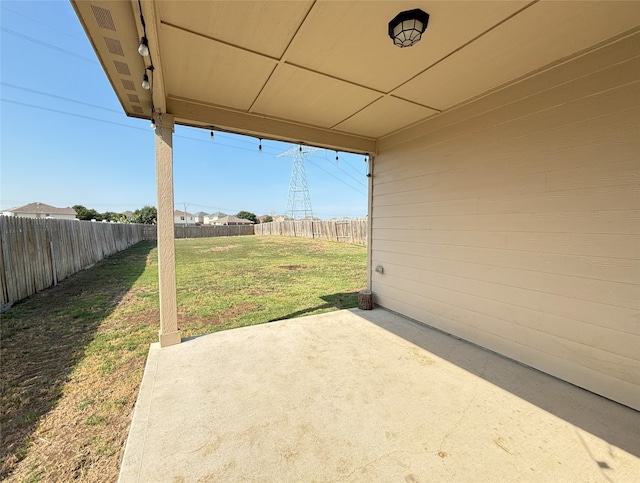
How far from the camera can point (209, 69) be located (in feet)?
7.27

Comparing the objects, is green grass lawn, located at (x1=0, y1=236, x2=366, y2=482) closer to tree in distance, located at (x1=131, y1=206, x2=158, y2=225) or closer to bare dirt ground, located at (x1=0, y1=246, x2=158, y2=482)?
bare dirt ground, located at (x1=0, y1=246, x2=158, y2=482)

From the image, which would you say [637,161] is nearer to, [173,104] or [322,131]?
[322,131]

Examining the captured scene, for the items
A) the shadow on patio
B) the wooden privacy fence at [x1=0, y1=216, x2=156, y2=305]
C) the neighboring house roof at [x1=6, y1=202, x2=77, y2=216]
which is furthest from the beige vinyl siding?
the neighboring house roof at [x1=6, y1=202, x2=77, y2=216]

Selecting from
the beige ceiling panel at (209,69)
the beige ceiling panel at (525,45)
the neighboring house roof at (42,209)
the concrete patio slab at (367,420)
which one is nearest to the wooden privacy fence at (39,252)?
the concrete patio slab at (367,420)

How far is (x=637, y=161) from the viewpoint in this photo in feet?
5.82

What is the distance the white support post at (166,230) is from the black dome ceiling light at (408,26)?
2.21 meters

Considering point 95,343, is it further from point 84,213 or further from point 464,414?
point 84,213

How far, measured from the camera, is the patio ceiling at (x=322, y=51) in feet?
5.11

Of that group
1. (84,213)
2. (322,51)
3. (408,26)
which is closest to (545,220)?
(408,26)

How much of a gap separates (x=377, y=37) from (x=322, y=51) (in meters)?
0.40

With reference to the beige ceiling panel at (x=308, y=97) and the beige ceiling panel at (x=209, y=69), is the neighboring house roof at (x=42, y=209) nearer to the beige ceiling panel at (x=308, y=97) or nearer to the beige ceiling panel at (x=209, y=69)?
the beige ceiling panel at (x=209, y=69)

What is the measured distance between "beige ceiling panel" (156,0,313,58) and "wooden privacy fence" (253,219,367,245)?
12.8 metres

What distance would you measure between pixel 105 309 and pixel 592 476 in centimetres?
529

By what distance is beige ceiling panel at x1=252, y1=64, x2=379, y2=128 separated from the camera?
2.35 meters
